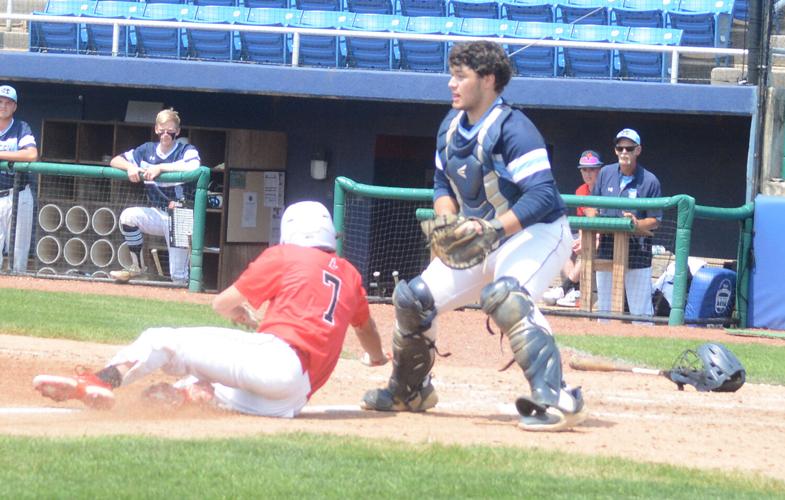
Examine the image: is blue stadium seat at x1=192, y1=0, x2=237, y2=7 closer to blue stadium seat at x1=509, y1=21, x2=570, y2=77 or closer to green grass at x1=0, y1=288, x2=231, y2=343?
blue stadium seat at x1=509, y1=21, x2=570, y2=77

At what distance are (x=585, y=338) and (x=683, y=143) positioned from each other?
605 cm

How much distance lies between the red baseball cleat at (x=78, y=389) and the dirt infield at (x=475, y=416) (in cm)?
10

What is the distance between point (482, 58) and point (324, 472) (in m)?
2.17

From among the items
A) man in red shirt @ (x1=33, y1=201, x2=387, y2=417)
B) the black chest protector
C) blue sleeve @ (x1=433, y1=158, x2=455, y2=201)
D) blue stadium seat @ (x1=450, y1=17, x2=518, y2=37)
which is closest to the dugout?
blue stadium seat @ (x1=450, y1=17, x2=518, y2=37)

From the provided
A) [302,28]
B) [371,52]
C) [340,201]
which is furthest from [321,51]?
[340,201]

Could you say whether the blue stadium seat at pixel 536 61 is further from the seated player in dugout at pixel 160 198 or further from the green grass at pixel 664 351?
the green grass at pixel 664 351

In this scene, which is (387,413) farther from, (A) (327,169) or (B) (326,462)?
(A) (327,169)

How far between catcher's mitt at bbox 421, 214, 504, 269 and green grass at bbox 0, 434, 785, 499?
3.08ft

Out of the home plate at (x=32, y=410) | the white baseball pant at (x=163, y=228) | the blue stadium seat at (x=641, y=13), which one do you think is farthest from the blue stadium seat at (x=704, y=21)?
the home plate at (x=32, y=410)

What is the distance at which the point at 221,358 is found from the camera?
537 centimetres

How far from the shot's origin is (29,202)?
1266 cm

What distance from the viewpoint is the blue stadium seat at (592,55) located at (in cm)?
1505

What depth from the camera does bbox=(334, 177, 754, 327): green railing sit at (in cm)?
1116

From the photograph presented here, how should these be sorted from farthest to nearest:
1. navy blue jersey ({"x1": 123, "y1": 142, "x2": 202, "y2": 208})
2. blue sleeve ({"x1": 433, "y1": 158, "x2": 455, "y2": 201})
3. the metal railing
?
the metal railing → navy blue jersey ({"x1": 123, "y1": 142, "x2": 202, "y2": 208}) → blue sleeve ({"x1": 433, "y1": 158, "x2": 455, "y2": 201})
